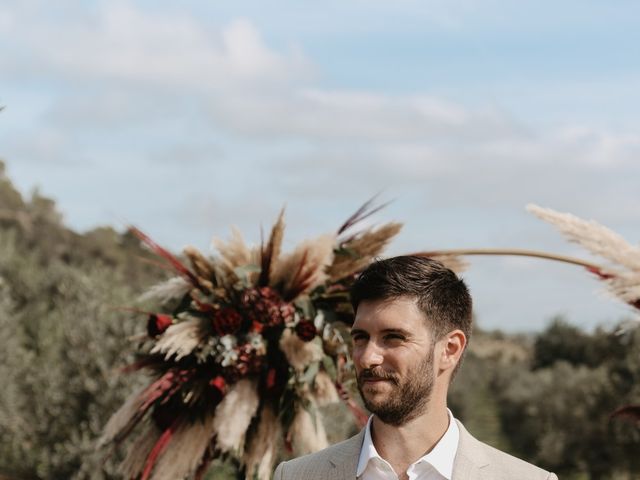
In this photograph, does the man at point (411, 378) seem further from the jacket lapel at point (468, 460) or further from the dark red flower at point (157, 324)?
the dark red flower at point (157, 324)

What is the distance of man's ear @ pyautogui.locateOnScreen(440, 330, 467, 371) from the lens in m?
2.88

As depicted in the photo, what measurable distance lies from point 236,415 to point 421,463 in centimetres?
191

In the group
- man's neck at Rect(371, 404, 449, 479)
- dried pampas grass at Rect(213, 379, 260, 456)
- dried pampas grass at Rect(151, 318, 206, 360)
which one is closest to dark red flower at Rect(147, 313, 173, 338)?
dried pampas grass at Rect(151, 318, 206, 360)

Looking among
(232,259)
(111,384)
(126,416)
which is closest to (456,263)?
Result: (232,259)

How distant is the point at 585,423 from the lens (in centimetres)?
3020

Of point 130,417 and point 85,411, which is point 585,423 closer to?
point 85,411

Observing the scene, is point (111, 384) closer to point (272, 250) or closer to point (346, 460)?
point (272, 250)

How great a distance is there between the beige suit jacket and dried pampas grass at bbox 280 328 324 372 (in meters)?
1.69

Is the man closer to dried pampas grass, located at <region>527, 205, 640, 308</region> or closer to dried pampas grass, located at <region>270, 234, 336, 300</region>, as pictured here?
dried pampas grass, located at <region>527, 205, 640, 308</region>

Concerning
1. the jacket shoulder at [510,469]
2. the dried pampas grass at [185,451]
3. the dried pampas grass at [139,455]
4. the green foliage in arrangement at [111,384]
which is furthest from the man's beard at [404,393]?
the dried pampas grass at [139,455]

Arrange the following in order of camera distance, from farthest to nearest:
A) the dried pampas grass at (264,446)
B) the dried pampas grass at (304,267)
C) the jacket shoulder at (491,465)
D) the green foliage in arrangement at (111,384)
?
the green foliage in arrangement at (111,384) < the dried pampas grass at (304,267) < the dried pampas grass at (264,446) < the jacket shoulder at (491,465)

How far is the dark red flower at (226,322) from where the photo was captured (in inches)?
188

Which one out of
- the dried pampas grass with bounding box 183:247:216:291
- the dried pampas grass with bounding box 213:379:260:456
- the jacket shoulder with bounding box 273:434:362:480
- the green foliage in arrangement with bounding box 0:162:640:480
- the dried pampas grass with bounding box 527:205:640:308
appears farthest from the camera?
the green foliage in arrangement with bounding box 0:162:640:480

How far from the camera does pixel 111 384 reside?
1750 cm
